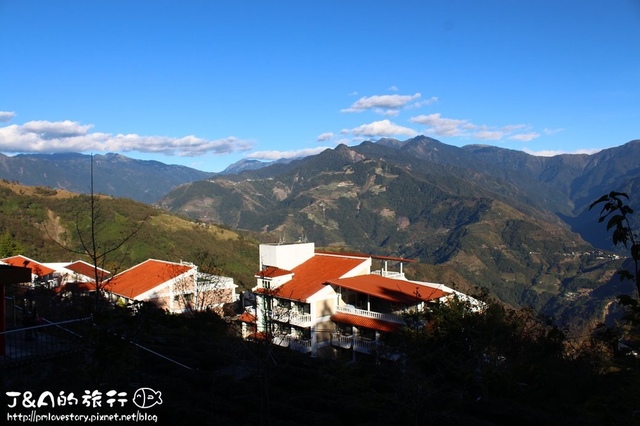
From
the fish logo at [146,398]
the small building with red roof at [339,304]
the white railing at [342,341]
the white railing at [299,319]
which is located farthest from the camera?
the white railing at [299,319]

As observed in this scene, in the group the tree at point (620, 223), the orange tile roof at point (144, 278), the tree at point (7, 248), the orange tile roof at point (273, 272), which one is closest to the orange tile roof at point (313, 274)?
the orange tile roof at point (273, 272)

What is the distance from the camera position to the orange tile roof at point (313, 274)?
25.8m

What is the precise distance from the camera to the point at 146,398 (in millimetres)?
8062

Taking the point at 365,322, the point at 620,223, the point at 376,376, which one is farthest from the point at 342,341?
the point at 620,223

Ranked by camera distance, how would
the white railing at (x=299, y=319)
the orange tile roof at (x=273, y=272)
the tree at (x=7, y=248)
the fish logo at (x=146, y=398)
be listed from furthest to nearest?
the tree at (x=7, y=248)
the orange tile roof at (x=273, y=272)
the white railing at (x=299, y=319)
the fish logo at (x=146, y=398)

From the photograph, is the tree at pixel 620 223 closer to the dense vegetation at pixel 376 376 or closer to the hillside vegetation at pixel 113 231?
the dense vegetation at pixel 376 376

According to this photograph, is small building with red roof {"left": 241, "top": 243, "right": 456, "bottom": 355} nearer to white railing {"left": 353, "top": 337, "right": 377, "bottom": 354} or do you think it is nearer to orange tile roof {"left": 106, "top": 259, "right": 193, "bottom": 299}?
white railing {"left": 353, "top": 337, "right": 377, "bottom": 354}

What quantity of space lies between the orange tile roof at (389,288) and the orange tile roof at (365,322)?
110 cm

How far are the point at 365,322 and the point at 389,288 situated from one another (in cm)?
207

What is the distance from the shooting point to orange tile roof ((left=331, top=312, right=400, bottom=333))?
21531 mm

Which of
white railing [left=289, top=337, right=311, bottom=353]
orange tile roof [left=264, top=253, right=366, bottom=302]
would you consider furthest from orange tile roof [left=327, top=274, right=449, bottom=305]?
white railing [left=289, top=337, right=311, bottom=353]

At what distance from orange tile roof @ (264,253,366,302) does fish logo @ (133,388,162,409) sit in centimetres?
1665

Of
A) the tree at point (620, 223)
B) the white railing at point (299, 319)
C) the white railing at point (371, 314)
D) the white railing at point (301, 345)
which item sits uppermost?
the tree at point (620, 223)

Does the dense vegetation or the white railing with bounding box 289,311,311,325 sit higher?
the dense vegetation
